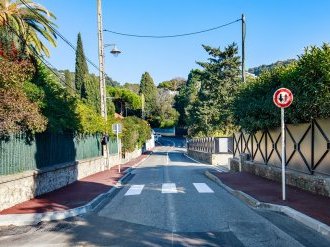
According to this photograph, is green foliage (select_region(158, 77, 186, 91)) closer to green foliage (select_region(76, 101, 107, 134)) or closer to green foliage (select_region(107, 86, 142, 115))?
green foliage (select_region(107, 86, 142, 115))

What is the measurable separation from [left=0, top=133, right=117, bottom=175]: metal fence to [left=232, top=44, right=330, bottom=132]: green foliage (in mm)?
8443

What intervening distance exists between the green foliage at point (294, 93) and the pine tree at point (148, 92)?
87.3m

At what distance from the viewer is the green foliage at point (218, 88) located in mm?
56000

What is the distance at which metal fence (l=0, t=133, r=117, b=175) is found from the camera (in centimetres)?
1285

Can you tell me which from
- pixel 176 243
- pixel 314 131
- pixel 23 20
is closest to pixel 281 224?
pixel 176 243

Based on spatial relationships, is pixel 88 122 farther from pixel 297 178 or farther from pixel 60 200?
pixel 297 178

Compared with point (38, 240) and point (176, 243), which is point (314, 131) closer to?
point (176, 243)

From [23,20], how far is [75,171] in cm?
832

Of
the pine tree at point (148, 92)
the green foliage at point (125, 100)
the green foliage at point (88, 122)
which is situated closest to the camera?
the green foliage at point (88, 122)

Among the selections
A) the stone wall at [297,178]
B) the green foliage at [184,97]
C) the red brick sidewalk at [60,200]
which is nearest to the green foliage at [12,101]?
the red brick sidewalk at [60,200]

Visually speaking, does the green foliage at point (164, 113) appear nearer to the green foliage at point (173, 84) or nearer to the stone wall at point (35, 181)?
the green foliage at point (173, 84)

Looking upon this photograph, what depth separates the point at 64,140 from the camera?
766 inches

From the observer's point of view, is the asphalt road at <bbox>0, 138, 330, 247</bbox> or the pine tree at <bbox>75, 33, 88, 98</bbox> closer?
the asphalt road at <bbox>0, 138, 330, 247</bbox>

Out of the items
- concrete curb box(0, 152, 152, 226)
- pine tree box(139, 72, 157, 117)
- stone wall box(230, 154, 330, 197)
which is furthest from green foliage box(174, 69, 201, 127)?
concrete curb box(0, 152, 152, 226)
